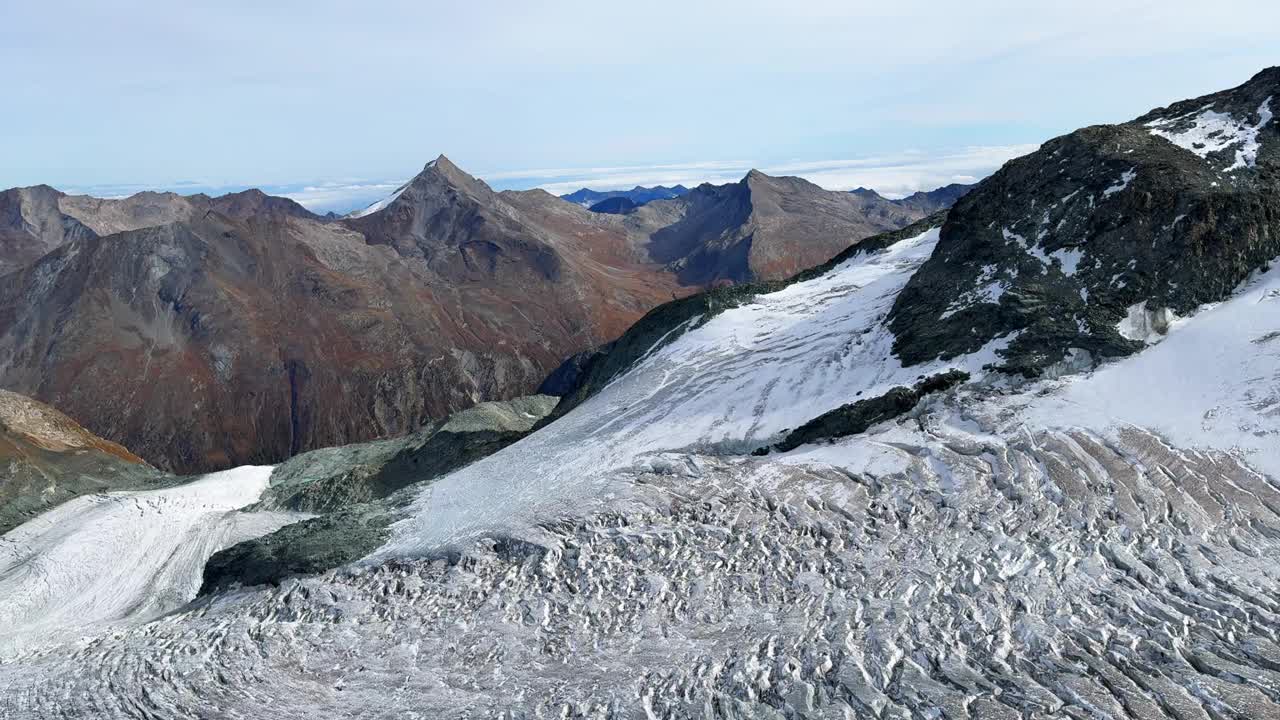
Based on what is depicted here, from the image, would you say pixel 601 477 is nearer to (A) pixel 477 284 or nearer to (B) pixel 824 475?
(B) pixel 824 475

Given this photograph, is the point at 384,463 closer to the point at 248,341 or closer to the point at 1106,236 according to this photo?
the point at 1106,236

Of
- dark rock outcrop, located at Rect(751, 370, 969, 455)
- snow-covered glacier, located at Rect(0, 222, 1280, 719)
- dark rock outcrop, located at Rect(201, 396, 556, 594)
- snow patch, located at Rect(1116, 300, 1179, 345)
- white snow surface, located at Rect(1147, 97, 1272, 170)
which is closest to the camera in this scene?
snow-covered glacier, located at Rect(0, 222, 1280, 719)

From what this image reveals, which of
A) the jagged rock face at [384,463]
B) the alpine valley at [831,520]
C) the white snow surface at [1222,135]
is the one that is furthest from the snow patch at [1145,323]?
the jagged rock face at [384,463]

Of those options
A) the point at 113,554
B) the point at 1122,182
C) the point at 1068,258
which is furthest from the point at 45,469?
the point at 1122,182

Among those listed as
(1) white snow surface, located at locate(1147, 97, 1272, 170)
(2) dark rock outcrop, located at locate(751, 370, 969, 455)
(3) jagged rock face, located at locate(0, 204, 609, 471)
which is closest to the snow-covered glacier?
(2) dark rock outcrop, located at locate(751, 370, 969, 455)

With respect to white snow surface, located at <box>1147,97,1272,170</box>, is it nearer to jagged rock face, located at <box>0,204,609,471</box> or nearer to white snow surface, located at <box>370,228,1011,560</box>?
white snow surface, located at <box>370,228,1011,560</box>

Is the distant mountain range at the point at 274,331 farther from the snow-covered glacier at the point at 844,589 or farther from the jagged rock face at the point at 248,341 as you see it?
the snow-covered glacier at the point at 844,589

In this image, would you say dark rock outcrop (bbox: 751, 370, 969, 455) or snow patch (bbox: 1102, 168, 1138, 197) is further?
snow patch (bbox: 1102, 168, 1138, 197)
